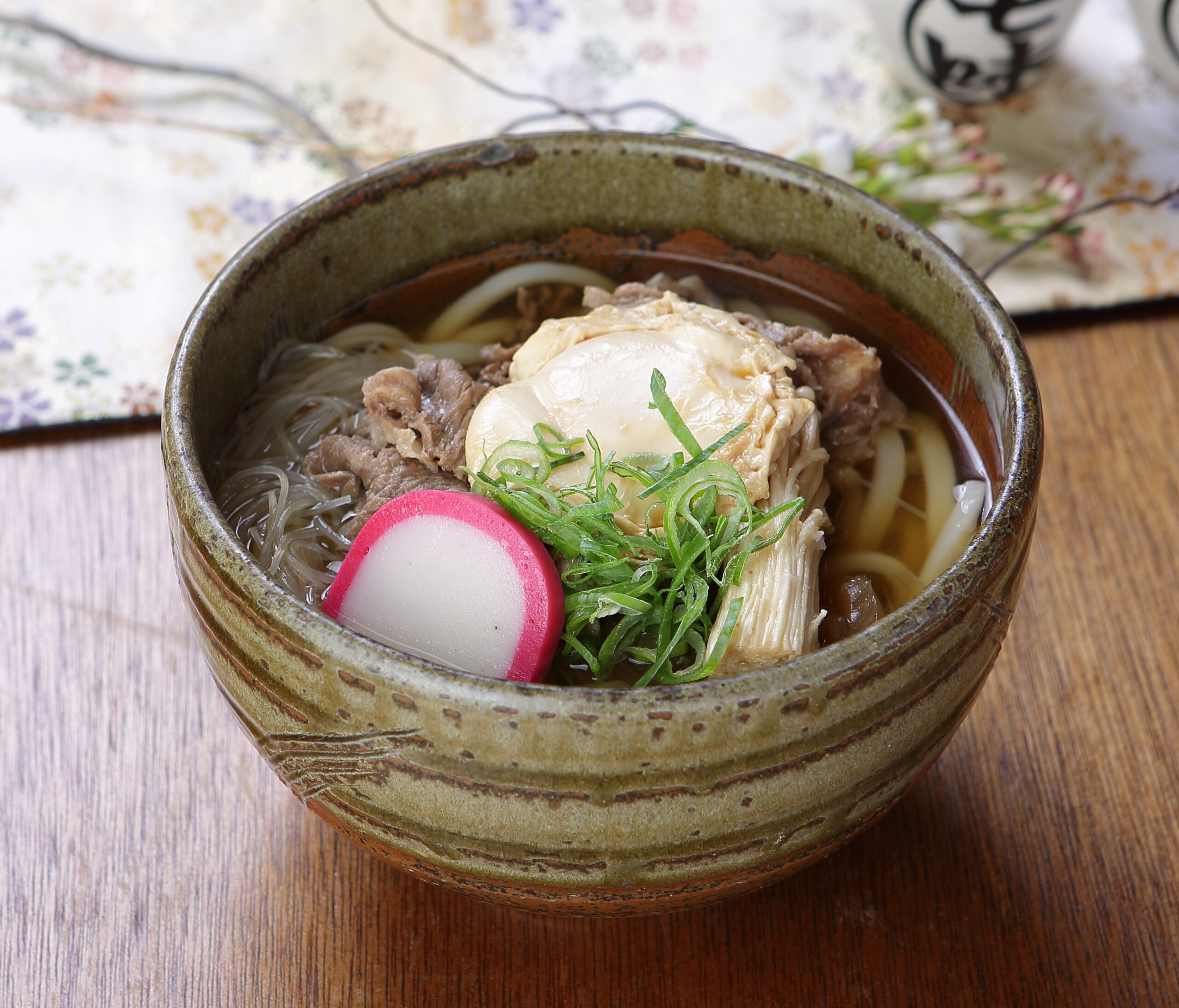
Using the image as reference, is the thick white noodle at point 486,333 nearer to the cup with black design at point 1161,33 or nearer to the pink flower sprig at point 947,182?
the pink flower sprig at point 947,182

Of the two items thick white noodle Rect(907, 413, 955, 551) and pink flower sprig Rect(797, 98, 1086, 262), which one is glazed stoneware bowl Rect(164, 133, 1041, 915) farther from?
pink flower sprig Rect(797, 98, 1086, 262)

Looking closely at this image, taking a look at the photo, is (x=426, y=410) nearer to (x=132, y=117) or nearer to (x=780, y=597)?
(x=780, y=597)

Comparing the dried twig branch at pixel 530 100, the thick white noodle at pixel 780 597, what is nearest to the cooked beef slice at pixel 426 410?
the thick white noodle at pixel 780 597

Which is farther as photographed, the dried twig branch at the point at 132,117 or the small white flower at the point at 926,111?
the dried twig branch at the point at 132,117

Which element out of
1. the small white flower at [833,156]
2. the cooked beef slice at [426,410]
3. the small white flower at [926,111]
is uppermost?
the small white flower at [926,111]

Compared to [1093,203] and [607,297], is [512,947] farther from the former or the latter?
[1093,203]

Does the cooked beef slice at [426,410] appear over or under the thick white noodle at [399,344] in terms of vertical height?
under

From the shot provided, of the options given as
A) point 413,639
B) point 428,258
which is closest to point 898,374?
point 428,258
